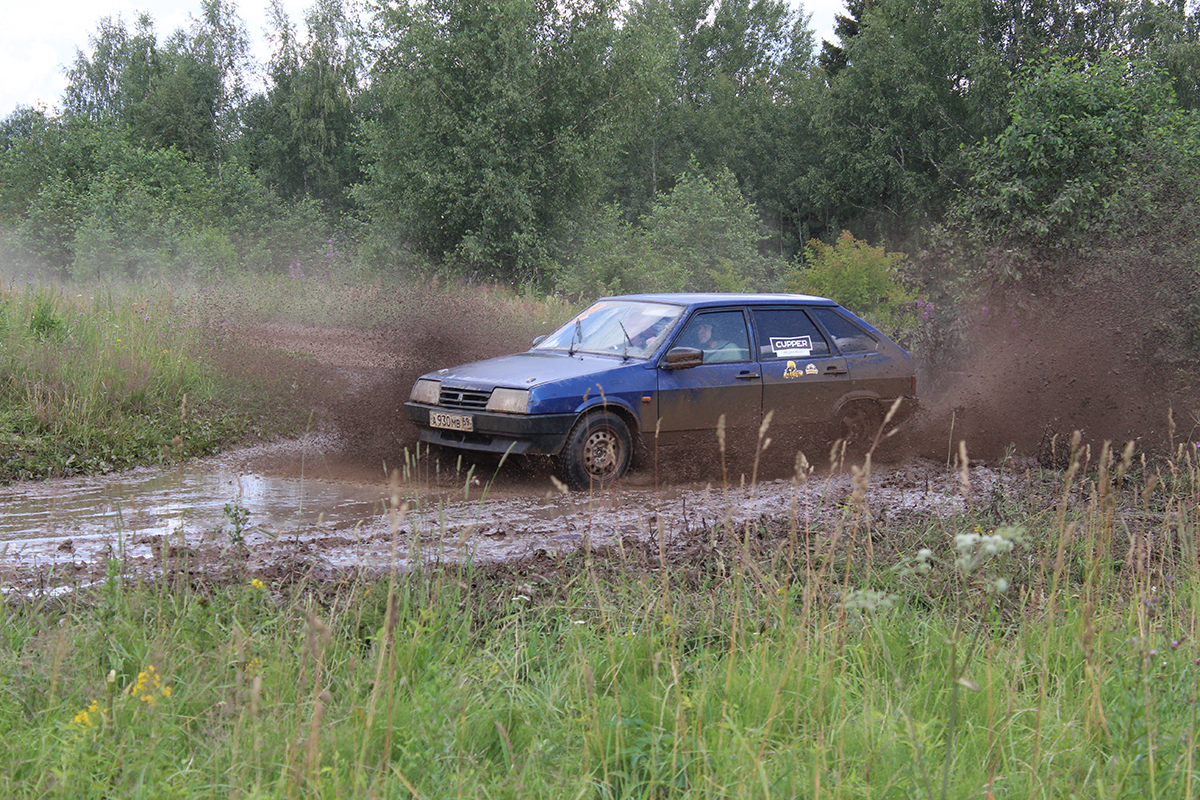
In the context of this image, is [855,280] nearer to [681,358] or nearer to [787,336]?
[787,336]

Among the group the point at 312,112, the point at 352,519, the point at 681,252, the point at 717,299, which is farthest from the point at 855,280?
the point at 312,112

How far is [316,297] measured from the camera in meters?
18.6

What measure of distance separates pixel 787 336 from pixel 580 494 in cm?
258

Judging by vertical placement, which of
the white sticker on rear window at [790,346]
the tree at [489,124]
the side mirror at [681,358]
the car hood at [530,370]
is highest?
the tree at [489,124]

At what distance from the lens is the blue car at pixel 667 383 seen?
295 inches

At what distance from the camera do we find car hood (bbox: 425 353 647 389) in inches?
299

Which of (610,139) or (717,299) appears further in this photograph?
(610,139)

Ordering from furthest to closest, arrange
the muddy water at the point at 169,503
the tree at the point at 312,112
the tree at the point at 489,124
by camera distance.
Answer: the tree at the point at 312,112 < the tree at the point at 489,124 < the muddy water at the point at 169,503

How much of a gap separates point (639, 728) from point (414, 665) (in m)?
0.84

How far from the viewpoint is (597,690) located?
342cm

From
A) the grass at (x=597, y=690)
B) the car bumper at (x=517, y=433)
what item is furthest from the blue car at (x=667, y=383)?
the grass at (x=597, y=690)

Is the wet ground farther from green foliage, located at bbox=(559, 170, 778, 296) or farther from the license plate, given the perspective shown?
green foliage, located at bbox=(559, 170, 778, 296)

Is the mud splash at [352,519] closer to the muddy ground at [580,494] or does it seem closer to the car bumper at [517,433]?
the muddy ground at [580,494]

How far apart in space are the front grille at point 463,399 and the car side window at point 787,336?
2.51 meters
